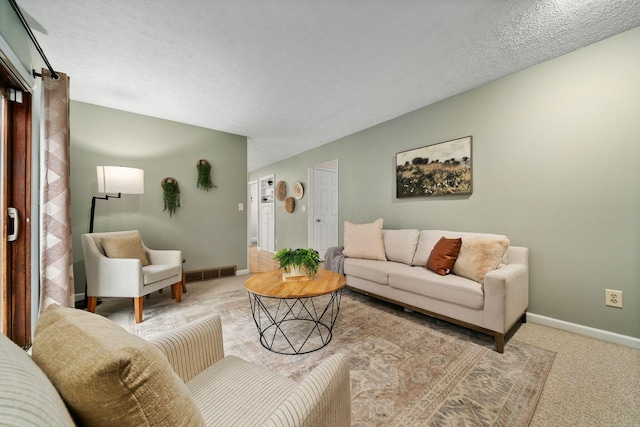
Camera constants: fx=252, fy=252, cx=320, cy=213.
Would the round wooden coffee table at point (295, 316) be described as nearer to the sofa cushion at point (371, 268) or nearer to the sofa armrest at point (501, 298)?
the sofa cushion at point (371, 268)

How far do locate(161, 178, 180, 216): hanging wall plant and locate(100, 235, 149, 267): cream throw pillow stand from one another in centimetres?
73

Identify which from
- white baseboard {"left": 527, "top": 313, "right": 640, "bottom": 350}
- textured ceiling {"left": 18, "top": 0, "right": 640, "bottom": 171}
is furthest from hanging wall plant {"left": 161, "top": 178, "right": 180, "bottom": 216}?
white baseboard {"left": 527, "top": 313, "right": 640, "bottom": 350}

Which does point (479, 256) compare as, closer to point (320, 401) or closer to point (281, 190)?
point (320, 401)

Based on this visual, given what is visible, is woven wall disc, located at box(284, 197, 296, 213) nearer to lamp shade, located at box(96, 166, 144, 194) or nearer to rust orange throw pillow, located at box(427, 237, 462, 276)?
lamp shade, located at box(96, 166, 144, 194)

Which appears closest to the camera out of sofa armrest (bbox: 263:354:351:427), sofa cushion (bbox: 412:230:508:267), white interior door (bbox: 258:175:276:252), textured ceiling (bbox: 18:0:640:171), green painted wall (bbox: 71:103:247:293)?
sofa armrest (bbox: 263:354:351:427)

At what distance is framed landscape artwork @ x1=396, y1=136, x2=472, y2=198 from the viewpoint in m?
2.79

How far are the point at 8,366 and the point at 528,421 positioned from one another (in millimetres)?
1914

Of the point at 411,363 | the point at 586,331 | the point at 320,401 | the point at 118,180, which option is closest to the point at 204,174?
the point at 118,180

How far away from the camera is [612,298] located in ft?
6.51

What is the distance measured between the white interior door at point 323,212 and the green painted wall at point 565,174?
266cm

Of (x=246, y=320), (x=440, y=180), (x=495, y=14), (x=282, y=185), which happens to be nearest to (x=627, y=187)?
(x=440, y=180)

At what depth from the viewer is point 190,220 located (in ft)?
12.3

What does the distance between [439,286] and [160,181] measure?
3698 mm

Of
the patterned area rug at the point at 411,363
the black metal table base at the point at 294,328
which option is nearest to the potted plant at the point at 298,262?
the black metal table base at the point at 294,328
